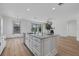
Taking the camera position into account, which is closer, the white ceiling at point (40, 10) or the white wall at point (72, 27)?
the white ceiling at point (40, 10)

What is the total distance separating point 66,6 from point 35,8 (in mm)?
588

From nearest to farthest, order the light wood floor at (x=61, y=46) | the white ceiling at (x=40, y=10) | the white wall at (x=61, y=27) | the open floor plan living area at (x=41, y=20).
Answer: the white ceiling at (x=40, y=10) < the open floor plan living area at (x=41, y=20) < the white wall at (x=61, y=27) < the light wood floor at (x=61, y=46)

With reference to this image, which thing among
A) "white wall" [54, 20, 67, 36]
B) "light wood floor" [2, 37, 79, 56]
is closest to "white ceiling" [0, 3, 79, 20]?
"white wall" [54, 20, 67, 36]

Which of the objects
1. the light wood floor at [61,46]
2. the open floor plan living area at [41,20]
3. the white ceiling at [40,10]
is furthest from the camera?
the light wood floor at [61,46]

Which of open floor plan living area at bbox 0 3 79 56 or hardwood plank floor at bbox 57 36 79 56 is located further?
hardwood plank floor at bbox 57 36 79 56

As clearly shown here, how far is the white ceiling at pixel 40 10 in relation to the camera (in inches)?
57.7

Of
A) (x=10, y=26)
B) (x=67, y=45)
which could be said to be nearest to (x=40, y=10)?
(x=10, y=26)

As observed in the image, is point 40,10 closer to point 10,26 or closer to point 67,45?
point 10,26

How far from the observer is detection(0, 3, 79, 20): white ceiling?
4.81ft

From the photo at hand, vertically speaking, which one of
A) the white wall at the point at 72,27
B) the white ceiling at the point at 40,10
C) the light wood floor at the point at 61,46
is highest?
the white ceiling at the point at 40,10

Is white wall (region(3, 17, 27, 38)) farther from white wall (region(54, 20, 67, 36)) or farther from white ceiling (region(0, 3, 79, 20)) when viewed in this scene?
white wall (region(54, 20, 67, 36))

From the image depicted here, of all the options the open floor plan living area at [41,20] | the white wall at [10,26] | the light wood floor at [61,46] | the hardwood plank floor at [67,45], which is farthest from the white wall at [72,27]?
the white wall at [10,26]

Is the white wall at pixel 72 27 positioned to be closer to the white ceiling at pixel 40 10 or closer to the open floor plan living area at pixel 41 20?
the open floor plan living area at pixel 41 20

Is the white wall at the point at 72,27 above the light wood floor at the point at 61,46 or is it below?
above
